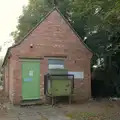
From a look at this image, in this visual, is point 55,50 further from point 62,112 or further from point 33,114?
point 33,114

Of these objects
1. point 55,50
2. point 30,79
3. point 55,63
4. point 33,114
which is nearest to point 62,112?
point 33,114

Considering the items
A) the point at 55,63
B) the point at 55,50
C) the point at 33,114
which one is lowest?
the point at 33,114

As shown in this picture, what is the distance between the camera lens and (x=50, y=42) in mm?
15656

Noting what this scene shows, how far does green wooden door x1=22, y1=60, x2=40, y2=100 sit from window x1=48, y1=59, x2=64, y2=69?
690 mm

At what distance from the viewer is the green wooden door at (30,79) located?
15062 millimetres

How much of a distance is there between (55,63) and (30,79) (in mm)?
1679

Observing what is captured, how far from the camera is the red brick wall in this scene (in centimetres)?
1494

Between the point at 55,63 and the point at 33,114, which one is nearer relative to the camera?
the point at 33,114

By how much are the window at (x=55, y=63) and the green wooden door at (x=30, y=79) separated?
690 mm

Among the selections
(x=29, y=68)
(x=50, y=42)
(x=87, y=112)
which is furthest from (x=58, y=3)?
(x=87, y=112)

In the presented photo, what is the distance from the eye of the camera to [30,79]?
15.2 metres

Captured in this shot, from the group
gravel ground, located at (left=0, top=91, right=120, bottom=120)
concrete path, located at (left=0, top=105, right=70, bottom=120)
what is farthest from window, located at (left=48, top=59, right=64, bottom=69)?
concrete path, located at (left=0, top=105, right=70, bottom=120)

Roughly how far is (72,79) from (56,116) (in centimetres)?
411

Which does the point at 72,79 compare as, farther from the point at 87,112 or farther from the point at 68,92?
the point at 87,112
